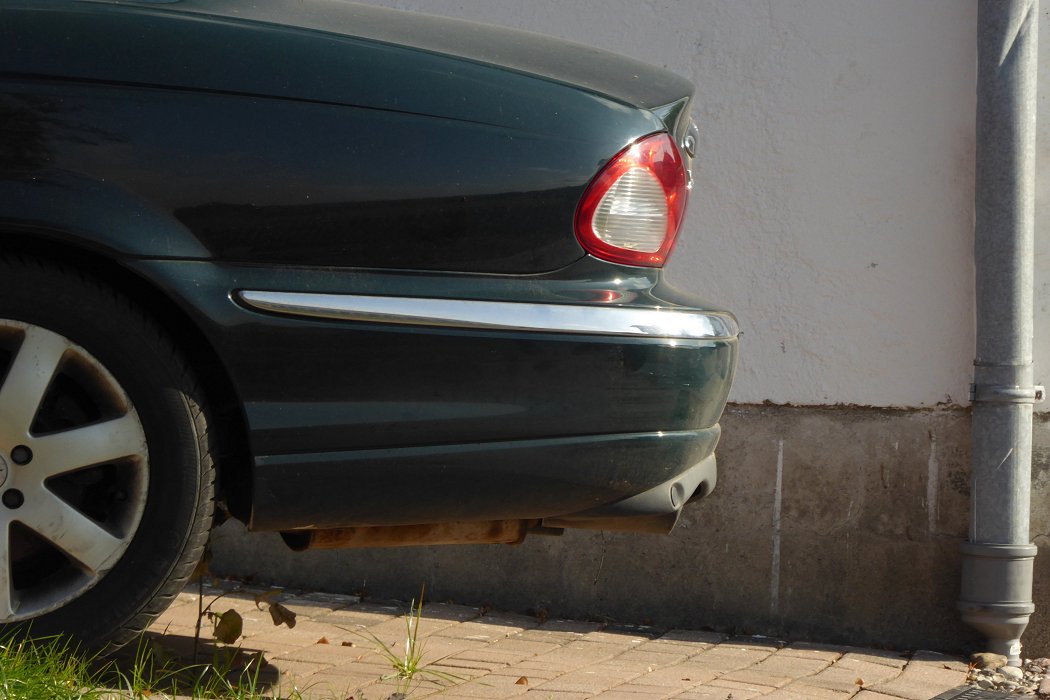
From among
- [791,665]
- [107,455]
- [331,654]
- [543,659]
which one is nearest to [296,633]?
[331,654]

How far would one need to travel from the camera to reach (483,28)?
2922 mm

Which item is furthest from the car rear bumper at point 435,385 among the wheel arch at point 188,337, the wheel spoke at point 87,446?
the wheel spoke at point 87,446

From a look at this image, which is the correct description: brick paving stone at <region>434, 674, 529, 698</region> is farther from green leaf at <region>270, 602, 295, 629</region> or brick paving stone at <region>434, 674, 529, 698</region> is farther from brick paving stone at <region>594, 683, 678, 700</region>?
green leaf at <region>270, 602, 295, 629</region>

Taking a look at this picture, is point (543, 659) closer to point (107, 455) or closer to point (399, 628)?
point (399, 628)

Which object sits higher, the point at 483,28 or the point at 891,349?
the point at 483,28

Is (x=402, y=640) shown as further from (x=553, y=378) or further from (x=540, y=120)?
(x=540, y=120)

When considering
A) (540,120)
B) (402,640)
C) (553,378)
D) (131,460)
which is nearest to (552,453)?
(553,378)

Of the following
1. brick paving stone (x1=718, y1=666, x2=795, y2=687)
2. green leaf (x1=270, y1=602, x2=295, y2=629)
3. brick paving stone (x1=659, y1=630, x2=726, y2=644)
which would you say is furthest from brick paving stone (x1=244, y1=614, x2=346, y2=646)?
brick paving stone (x1=718, y1=666, x2=795, y2=687)

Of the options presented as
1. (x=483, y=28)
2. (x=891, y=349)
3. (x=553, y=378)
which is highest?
(x=483, y=28)

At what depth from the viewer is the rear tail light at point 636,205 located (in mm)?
2562

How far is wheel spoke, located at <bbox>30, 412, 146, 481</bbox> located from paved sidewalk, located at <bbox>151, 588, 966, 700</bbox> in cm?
90

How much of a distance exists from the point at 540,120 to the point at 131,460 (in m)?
1.09

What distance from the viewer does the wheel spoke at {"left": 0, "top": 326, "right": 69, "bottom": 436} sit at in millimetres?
2469

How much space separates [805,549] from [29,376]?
2.93 metres
